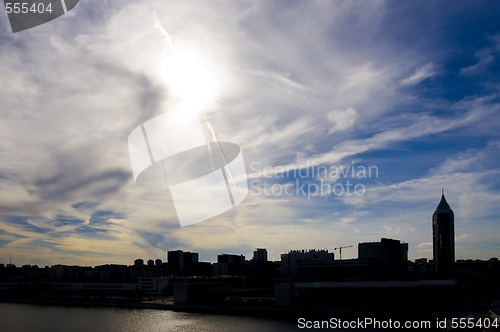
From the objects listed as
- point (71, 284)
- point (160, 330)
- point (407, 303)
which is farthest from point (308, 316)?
point (71, 284)

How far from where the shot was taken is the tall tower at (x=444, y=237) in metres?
108

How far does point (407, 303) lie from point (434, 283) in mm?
2650

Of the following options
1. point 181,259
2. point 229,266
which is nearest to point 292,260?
Result: point 229,266

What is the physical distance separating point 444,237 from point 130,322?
83112 mm

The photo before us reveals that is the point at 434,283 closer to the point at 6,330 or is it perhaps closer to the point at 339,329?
the point at 339,329

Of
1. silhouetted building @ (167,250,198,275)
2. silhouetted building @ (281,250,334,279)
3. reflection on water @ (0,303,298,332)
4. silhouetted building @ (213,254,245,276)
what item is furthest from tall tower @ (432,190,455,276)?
reflection on water @ (0,303,298,332)

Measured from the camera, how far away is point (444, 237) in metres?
108

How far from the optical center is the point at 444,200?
360 feet

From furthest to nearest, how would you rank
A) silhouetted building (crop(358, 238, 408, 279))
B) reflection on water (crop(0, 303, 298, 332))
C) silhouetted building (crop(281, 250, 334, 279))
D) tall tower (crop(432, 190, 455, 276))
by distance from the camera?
tall tower (crop(432, 190, 455, 276)) → silhouetted building (crop(281, 250, 334, 279)) → silhouetted building (crop(358, 238, 408, 279)) → reflection on water (crop(0, 303, 298, 332))

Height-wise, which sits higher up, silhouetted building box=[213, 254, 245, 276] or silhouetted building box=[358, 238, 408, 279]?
silhouetted building box=[358, 238, 408, 279]

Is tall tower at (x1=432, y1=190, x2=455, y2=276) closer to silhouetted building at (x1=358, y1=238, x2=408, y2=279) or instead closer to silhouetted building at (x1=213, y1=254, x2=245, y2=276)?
silhouetted building at (x1=358, y1=238, x2=408, y2=279)

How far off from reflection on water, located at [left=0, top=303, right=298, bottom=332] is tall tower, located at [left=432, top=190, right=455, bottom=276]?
74744 mm

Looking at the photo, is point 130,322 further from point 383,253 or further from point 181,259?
point 181,259

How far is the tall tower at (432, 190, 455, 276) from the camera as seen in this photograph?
108 metres
